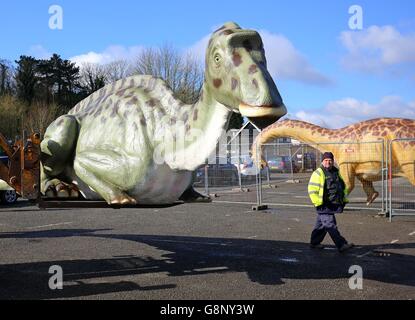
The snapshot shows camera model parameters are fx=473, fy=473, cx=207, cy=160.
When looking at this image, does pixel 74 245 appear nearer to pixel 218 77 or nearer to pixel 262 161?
pixel 218 77

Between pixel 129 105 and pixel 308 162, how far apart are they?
25.4 m

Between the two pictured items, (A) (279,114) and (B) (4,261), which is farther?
(B) (4,261)

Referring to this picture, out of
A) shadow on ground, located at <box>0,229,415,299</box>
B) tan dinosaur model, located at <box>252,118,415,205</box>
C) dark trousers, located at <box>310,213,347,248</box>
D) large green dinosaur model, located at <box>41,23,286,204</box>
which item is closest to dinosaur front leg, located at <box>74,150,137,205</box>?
large green dinosaur model, located at <box>41,23,286,204</box>

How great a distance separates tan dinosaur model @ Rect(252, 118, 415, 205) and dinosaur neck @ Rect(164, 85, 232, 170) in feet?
31.8

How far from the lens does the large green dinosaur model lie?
11.6 feet

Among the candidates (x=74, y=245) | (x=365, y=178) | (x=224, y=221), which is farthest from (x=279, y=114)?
(x=365, y=178)

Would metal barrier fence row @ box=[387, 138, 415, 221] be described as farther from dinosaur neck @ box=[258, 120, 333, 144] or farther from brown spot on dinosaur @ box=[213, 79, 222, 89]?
brown spot on dinosaur @ box=[213, 79, 222, 89]

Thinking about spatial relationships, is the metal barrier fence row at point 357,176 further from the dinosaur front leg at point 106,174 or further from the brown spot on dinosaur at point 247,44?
the brown spot on dinosaur at point 247,44

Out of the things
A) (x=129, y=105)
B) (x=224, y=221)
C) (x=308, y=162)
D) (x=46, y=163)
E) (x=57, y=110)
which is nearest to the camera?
(x=129, y=105)

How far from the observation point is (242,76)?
11.5ft

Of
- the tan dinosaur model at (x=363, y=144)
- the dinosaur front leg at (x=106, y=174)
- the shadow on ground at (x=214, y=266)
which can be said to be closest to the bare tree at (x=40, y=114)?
the tan dinosaur model at (x=363, y=144)

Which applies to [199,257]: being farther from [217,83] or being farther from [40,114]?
[40,114]

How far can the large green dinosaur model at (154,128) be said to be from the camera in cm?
354

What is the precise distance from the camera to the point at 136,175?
4.42 meters
